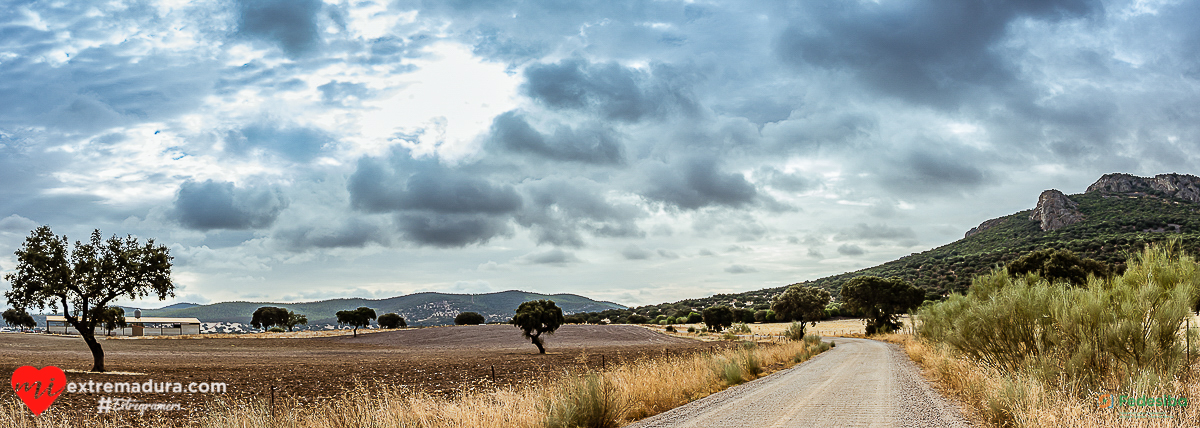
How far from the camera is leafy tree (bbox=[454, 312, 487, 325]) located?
456ft

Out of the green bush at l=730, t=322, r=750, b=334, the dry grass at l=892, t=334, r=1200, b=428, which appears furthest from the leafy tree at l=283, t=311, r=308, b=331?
the dry grass at l=892, t=334, r=1200, b=428

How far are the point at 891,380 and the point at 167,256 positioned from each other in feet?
110

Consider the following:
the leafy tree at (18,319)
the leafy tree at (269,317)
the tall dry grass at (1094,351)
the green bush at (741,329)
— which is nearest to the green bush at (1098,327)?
the tall dry grass at (1094,351)

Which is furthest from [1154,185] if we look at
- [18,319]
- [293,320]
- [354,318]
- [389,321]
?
[18,319]

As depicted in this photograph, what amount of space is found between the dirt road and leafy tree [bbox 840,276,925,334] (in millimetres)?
58429

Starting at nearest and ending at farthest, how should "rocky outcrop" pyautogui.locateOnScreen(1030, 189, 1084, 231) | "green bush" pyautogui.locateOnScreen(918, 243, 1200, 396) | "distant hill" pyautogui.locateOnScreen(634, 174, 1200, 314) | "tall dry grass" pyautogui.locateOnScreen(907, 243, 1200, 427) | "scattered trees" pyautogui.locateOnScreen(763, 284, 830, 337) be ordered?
"tall dry grass" pyautogui.locateOnScreen(907, 243, 1200, 427)
"green bush" pyautogui.locateOnScreen(918, 243, 1200, 396)
"scattered trees" pyautogui.locateOnScreen(763, 284, 830, 337)
"distant hill" pyautogui.locateOnScreen(634, 174, 1200, 314)
"rocky outcrop" pyautogui.locateOnScreen(1030, 189, 1084, 231)

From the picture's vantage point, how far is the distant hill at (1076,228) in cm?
8831

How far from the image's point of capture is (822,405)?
15141mm

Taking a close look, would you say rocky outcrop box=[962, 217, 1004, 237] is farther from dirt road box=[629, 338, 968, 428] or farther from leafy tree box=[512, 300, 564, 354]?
dirt road box=[629, 338, 968, 428]

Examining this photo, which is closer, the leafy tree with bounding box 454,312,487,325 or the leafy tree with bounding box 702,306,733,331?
the leafy tree with bounding box 702,306,733,331

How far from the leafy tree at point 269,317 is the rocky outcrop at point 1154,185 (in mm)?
174612

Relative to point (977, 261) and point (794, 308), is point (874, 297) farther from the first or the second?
point (977, 261)

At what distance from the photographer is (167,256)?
3148 centimetres

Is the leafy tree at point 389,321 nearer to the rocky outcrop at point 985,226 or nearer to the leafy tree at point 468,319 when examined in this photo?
the leafy tree at point 468,319
